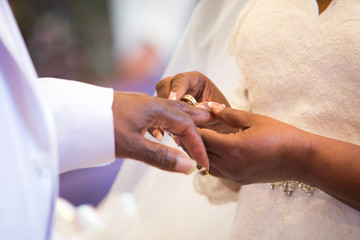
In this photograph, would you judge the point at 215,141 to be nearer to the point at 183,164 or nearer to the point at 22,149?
the point at 183,164

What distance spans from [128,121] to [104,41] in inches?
107

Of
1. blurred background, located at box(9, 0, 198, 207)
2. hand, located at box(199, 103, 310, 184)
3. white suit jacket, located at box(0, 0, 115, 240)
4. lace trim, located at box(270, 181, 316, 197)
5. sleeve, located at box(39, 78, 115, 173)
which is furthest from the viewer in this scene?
blurred background, located at box(9, 0, 198, 207)

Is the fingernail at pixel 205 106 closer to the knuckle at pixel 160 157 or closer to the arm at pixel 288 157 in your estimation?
the arm at pixel 288 157

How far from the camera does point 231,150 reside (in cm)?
72

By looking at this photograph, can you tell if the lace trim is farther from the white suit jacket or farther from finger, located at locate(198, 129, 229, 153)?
the white suit jacket

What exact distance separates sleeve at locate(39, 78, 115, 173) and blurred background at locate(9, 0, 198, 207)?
213 centimetres

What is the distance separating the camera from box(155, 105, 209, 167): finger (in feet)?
2.10

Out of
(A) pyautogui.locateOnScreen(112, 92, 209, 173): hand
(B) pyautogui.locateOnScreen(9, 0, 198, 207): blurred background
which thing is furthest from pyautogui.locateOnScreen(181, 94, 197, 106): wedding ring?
(B) pyautogui.locateOnScreen(9, 0, 198, 207): blurred background

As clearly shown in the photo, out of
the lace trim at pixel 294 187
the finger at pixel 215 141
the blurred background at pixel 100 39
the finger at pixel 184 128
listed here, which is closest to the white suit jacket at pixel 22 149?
the finger at pixel 184 128

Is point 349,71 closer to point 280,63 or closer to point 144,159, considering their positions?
point 280,63

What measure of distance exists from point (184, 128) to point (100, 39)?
2.70 metres

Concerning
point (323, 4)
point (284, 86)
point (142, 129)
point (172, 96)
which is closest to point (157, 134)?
point (172, 96)

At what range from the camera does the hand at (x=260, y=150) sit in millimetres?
700

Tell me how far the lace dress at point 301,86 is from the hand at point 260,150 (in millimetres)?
125
